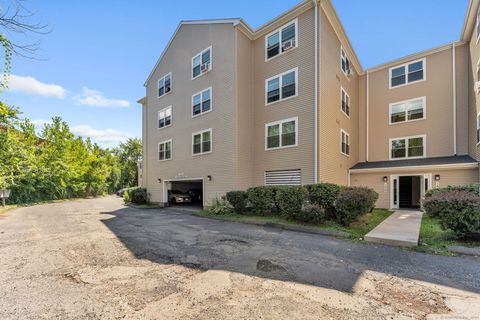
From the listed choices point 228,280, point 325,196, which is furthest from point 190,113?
point 228,280

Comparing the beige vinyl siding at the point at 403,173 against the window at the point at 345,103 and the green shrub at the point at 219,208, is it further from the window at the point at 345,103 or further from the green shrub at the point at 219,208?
the green shrub at the point at 219,208

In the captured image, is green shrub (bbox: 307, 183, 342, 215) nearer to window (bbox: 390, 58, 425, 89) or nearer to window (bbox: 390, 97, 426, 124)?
window (bbox: 390, 97, 426, 124)

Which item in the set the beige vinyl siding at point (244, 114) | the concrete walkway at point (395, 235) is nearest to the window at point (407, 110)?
the concrete walkway at point (395, 235)

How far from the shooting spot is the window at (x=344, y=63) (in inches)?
590

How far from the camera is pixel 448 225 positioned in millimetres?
6668

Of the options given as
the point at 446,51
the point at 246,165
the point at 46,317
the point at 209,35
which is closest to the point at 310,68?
the point at 246,165

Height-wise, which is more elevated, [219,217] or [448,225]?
[448,225]

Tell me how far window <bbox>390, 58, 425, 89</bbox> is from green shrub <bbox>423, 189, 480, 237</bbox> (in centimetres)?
1227

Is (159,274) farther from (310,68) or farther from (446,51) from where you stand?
(446,51)

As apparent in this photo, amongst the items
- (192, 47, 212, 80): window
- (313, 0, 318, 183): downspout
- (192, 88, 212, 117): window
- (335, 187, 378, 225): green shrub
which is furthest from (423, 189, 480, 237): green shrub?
(192, 47, 212, 80): window

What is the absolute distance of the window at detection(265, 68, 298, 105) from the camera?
12820mm

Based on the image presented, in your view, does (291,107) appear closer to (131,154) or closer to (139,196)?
(139,196)

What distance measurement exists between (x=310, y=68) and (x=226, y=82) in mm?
4729

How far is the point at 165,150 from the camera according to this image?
18.4m
